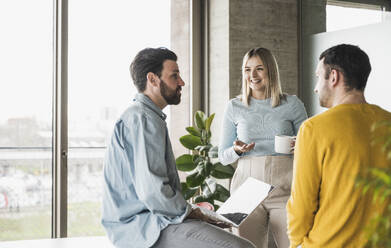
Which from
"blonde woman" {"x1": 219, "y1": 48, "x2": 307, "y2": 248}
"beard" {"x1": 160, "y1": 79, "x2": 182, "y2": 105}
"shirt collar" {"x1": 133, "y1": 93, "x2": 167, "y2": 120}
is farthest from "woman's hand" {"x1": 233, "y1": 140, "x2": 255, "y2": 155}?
"shirt collar" {"x1": 133, "y1": 93, "x2": 167, "y2": 120}

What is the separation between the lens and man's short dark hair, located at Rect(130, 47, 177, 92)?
1.94 metres

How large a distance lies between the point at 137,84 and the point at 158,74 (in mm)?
103

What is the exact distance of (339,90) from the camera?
1518 millimetres

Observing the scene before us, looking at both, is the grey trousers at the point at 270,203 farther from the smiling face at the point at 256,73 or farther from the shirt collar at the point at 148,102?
the shirt collar at the point at 148,102

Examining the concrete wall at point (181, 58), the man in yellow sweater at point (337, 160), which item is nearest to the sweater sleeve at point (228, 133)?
the man in yellow sweater at point (337, 160)

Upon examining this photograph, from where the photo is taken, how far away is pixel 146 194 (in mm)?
1675

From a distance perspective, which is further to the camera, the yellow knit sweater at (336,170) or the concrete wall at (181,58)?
the concrete wall at (181,58)

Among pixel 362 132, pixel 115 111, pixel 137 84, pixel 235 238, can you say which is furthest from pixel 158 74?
pixel 115 111

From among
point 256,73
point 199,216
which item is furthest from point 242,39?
point 199,216

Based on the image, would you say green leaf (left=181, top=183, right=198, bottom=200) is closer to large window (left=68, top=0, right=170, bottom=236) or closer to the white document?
large window (left=68, top=0, right=170, bottom=236)

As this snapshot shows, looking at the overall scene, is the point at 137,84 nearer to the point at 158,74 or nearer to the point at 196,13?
the point at 158,74

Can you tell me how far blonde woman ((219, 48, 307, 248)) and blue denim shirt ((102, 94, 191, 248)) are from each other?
877mm

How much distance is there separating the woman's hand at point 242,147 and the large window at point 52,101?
1.71m

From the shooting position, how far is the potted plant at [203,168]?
143 inches
